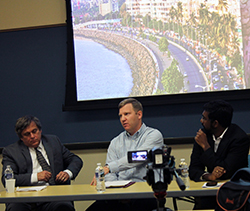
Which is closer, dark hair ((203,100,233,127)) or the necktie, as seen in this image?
dark hair ((203,100,233,127))

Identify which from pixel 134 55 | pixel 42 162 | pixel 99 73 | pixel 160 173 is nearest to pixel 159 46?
pixel 134 55

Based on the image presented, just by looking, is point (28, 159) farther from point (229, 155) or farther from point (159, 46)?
point (159, 46)

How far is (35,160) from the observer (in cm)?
335

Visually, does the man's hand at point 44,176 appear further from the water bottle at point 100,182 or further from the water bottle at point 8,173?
the water bottle at point 100,182

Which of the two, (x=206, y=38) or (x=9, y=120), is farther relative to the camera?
(x=9, y=120)

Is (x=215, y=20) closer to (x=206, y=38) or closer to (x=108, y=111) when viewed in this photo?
(x=206, y=38)

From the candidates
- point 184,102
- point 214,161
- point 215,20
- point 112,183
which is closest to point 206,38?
point 215,20

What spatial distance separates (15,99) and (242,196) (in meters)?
3.60

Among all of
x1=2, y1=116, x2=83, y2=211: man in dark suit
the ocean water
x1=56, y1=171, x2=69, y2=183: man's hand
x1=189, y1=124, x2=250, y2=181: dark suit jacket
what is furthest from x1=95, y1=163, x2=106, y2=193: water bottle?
the ocean water

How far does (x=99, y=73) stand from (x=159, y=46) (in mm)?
804

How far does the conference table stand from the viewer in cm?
235

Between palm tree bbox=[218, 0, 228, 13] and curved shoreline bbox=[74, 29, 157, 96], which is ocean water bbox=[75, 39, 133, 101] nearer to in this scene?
curved shoreline bbox=[74, 29, 157, 96]

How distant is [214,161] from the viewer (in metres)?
2.85

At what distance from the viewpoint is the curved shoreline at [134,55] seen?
4184mm
